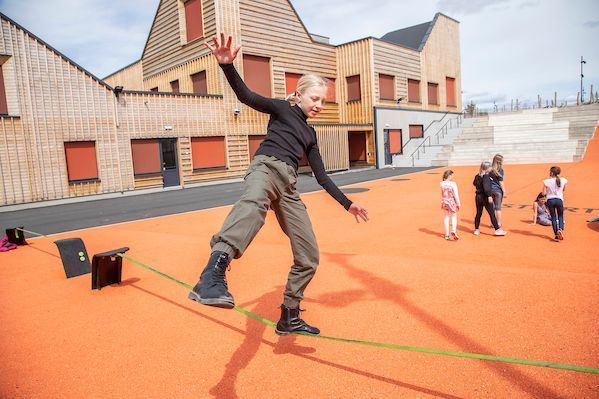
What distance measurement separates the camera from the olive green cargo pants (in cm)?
261

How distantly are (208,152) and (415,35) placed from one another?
80.3 ft

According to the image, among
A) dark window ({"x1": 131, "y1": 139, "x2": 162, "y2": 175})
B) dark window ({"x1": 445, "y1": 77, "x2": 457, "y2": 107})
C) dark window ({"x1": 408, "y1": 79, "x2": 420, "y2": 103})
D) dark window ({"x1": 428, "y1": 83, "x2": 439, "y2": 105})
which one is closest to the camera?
dark window ({"x1": 131, "y1": 139, "x2": 162, "y2": 175})

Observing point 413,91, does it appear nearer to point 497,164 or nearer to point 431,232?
point 497,164

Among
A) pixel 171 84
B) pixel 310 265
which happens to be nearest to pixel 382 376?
pixel 310 265

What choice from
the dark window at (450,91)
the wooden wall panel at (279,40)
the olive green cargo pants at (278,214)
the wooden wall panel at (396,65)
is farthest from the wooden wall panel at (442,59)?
the olive green cargo pants at (278,214)

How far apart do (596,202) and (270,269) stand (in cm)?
989

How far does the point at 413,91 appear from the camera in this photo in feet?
110

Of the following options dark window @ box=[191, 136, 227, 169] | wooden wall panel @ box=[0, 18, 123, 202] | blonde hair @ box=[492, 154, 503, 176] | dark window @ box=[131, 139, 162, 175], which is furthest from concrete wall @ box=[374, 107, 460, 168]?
blonde hair @ box=[492, 154, 503, 176]

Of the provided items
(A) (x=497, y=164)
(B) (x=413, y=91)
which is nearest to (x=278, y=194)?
(A) (x=497, y=164)

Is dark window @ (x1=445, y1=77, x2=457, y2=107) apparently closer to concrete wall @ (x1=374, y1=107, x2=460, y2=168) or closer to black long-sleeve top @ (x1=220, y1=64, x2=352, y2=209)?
concrete wall @ (x1=374, y1=107, x2=460, y2=168)

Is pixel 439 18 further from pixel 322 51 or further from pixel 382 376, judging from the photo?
pixel 382 376

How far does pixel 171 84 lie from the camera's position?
88.0 ft

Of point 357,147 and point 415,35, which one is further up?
point 415,35

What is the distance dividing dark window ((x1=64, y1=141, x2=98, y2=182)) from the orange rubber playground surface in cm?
1156
